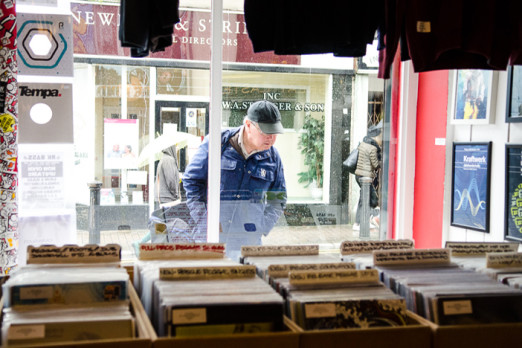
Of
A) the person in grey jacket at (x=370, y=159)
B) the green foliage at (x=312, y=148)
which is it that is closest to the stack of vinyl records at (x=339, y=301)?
the green foliage at (x=312, y=148)

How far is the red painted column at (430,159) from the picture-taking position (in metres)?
4.56

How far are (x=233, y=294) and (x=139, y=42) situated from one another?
1.63 metres

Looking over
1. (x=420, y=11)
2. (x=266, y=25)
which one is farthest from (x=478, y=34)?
(x=266, y=25)

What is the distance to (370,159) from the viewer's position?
4.91 m

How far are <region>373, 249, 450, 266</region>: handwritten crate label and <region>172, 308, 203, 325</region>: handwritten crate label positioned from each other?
63cm

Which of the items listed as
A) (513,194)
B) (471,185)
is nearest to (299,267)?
(513,194)

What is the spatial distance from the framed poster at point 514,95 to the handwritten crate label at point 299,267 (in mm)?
2614

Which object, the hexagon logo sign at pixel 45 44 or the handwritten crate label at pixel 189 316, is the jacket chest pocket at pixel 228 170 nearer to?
the hexagon logo sign at pixel 45 44

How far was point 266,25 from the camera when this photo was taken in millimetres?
2775

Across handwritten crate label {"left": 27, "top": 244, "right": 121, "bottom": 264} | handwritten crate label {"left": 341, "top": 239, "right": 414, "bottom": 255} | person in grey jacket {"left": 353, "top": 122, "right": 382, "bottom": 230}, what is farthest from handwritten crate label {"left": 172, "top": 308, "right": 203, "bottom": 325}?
person in grey jacket {"left": 353, "top": 122, "right": 382, "bottom": 230}

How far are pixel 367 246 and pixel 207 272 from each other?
64 cm

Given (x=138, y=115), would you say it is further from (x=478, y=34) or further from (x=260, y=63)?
(x=478, y=34)

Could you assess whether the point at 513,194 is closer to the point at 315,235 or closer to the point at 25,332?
the point at 315,235

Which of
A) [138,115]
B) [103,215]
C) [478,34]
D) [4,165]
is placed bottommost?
[103,215]
